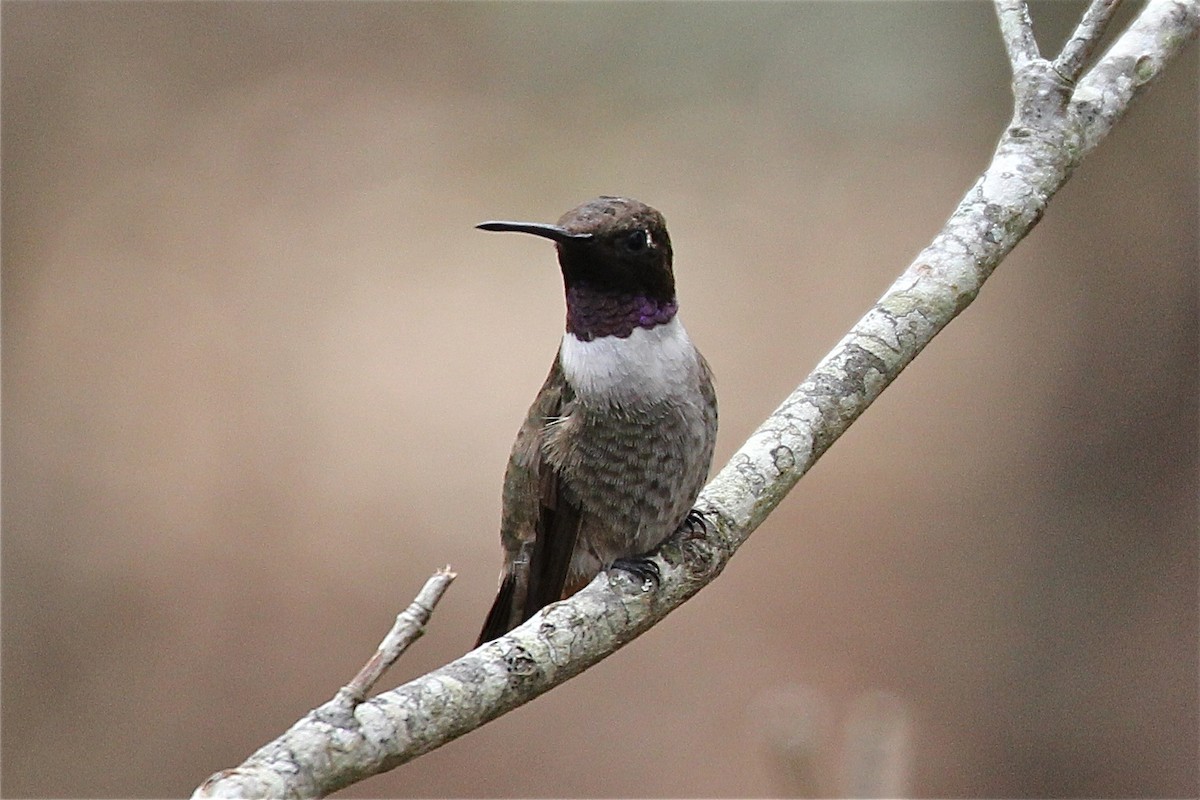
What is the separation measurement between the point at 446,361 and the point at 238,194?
127 centimetres

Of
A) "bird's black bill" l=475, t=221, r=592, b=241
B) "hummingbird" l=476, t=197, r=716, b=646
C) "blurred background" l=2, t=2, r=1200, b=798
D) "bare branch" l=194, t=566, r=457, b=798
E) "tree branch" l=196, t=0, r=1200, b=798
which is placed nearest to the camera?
"bare branch" l=194, t=566, r=457, b=798

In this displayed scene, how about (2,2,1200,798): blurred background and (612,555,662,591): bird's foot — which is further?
(2,2,1200,798): blurred background

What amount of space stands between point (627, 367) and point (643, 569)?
0.35 meters

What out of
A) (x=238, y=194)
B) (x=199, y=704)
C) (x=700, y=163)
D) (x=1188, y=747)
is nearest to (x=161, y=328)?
(x=238, y=194)

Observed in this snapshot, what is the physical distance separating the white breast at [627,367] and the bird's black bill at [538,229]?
8.7 inches

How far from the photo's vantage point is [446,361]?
5.24 meters

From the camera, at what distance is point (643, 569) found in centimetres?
193

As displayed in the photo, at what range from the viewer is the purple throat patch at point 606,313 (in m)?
2.04

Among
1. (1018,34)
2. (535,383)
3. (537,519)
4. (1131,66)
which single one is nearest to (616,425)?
(537,519)

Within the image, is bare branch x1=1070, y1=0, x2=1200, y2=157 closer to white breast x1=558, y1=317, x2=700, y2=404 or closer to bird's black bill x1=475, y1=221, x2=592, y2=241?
white breast x1=558, y1=317, x2=700, y2=404

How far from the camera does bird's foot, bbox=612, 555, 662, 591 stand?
6.15 feet

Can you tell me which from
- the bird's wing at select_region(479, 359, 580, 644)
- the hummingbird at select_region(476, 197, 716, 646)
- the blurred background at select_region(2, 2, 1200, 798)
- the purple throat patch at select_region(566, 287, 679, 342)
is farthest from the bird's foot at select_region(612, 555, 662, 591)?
the blurred background at select_region(2, 2, 1200, 798)

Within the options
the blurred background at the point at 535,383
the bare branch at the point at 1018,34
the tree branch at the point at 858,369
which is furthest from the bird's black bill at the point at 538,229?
the blurred background at the point at 535,383

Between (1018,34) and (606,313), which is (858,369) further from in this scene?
(1018,34)
